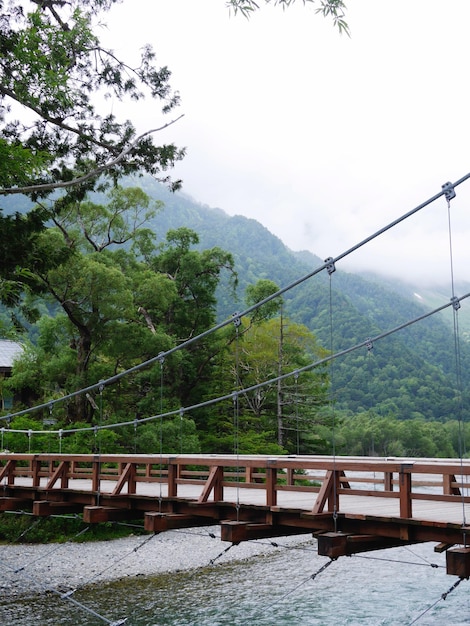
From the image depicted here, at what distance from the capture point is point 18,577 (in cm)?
1027

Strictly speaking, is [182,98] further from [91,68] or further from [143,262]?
[143,262]

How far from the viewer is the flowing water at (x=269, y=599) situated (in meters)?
7.82

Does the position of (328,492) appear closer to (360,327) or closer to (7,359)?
(7,359)

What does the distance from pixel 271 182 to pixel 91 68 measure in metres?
91.7

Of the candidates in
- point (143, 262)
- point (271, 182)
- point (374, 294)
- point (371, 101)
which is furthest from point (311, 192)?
point (143, 262)

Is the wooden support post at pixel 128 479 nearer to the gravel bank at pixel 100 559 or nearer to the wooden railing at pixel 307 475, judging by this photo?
the wooden railing at pixel 307 475

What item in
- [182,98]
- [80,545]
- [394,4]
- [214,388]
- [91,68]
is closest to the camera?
[394,4]

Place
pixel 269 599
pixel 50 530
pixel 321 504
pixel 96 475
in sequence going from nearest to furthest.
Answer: pixel 321 504
pixel 96 475
pixel 269 599
pixel 50 530

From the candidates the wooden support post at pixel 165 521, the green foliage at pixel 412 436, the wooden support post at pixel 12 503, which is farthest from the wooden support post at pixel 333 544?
the green foliage at pixel 412 436

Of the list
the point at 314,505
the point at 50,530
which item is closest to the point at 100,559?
the point at 50,530

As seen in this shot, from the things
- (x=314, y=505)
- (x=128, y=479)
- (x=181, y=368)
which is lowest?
(x=314, y=505)

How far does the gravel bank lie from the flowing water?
1.35 feet

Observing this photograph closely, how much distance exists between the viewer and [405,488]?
15.6 ft

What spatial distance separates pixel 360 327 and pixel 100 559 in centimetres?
1900
